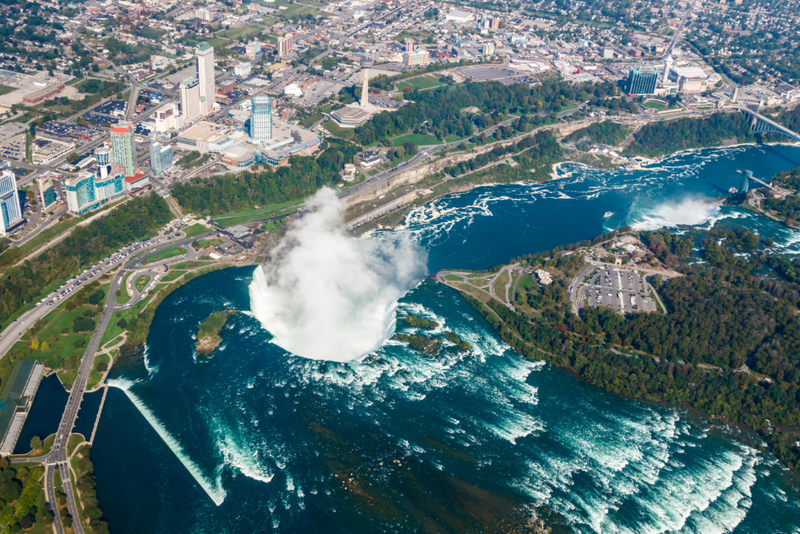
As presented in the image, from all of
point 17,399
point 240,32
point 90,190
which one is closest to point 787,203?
point 90,190

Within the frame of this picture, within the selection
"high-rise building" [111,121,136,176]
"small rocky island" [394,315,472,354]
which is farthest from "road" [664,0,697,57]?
"high-rise building" [111,121,136,176]

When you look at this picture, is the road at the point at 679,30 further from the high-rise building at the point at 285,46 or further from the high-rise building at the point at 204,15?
the high-rise building at the point at 204,15

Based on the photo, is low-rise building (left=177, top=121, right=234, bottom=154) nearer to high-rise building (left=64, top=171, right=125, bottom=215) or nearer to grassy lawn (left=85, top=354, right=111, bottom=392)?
high-rise building (left=64, top=171, right=125, bottom=215)

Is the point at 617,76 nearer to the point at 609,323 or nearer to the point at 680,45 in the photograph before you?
the point at 680,45

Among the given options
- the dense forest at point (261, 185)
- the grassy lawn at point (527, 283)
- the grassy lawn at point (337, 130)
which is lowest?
the grassy lawn at point (527, 283)

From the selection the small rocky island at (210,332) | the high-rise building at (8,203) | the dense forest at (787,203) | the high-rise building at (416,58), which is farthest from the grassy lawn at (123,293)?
the dense forest at (787,203)

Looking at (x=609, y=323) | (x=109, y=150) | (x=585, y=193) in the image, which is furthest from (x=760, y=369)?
(x=109, y=150)
